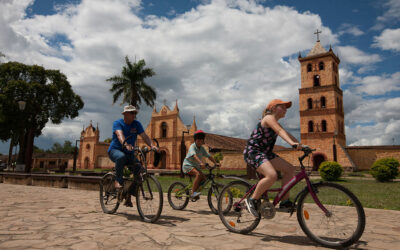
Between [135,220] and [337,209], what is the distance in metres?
2.88

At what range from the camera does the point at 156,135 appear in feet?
134

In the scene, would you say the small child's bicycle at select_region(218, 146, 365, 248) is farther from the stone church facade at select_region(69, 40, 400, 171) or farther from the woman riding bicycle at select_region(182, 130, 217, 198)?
the stone church facade at select_region(69, 40, 400, 171)

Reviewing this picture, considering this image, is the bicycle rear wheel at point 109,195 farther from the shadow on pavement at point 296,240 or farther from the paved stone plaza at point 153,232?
the shadow on pavement at point 296,240

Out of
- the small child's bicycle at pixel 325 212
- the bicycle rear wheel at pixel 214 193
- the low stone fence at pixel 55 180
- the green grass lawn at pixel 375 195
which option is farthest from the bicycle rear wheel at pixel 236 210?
the low stone fence at pixel 55 180

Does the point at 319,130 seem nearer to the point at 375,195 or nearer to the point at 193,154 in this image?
the point at 375,195

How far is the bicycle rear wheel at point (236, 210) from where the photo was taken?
3424 millimetres

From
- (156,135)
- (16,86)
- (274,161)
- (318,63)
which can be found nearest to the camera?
(274,161)

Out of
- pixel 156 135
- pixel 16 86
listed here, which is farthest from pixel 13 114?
pixel 156 135

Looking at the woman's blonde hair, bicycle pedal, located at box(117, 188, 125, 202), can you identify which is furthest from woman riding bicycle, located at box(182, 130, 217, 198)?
the woman's blonde hair

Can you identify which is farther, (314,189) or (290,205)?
(290,205)

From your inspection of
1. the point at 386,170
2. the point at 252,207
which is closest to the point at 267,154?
the point at 252,207

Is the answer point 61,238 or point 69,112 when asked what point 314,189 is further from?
point 69,112

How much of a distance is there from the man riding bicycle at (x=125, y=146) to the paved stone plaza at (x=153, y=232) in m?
0.72

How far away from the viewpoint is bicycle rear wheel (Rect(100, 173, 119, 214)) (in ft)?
15.7
